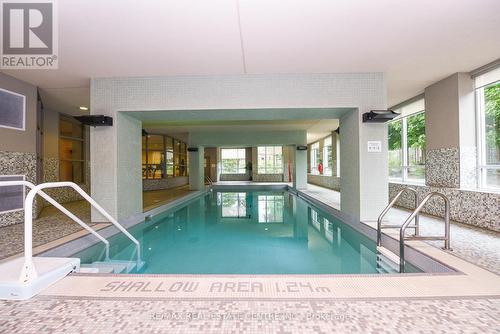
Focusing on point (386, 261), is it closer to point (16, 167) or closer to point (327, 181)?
point (16, 167)

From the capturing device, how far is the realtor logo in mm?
2402

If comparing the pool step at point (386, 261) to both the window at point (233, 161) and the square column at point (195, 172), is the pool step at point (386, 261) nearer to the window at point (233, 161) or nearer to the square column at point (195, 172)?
the square column at point (195, 172)

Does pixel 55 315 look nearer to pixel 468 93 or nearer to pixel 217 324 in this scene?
pixel 217 324

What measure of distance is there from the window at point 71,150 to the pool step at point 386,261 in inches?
302

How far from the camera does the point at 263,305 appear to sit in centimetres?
160

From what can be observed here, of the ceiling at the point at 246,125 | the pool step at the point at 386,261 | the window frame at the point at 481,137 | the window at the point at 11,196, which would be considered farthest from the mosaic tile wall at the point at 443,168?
the window at the point at 11,196

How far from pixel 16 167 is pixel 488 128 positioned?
7.65 meters

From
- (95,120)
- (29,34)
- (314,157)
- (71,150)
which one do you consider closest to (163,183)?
(71,150)

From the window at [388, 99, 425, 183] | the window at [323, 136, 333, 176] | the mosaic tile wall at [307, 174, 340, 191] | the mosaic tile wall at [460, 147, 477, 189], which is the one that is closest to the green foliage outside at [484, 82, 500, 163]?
the mosaic tile wall at [460, 147, 477, 189]

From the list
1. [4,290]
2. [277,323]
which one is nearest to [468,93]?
[277,323]

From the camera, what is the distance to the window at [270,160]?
17906mm

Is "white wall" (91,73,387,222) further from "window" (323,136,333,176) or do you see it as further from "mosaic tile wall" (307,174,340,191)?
"window" (323,136,333,176)

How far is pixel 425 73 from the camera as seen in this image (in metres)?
4.09

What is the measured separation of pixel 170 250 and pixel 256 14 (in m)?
3.18
